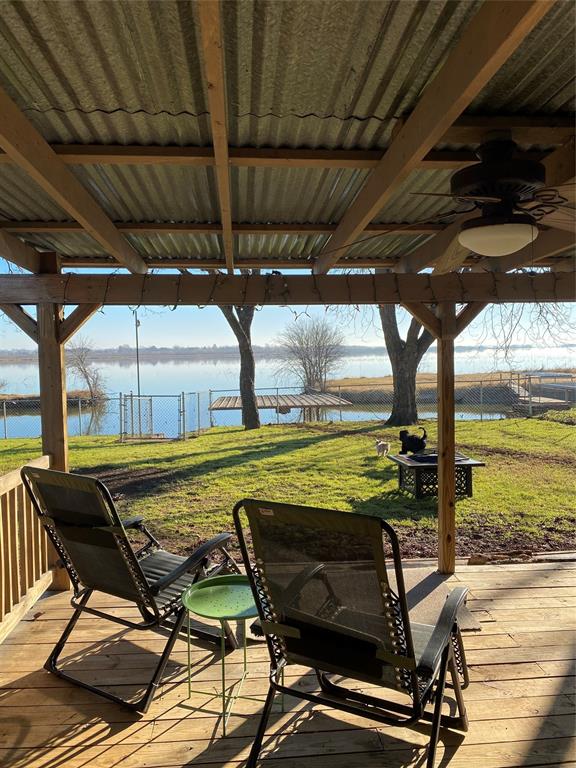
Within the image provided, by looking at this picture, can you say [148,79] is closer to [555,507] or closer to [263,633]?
[263,633]

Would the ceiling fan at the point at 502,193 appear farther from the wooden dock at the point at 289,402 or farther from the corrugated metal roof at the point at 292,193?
the wooden dock at the point at 289,402

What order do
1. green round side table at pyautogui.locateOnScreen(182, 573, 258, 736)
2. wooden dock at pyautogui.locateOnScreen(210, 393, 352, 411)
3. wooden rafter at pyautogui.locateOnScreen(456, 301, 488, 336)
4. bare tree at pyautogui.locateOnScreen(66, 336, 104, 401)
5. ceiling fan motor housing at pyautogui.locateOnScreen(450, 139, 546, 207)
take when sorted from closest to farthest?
ceiling fan motor housing at pyautogui.locateOnScreen(450, 139, 546, 207) < green round side table at pyautogui.locateOnScreen(182, 573, 258, 736) < wooden rafter at pyautogui.locateOnScreen(456, 301, 488, 336) < wooden dock at pyautogui.locateOnScreen(210, 393, 352, 411) < bare tree at pyautogui.locateOnScreen(66, 336, 104, 401)

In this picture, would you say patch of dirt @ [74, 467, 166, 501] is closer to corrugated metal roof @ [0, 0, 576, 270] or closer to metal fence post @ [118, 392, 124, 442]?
metal fence post @ [118, 392, 124, 442]

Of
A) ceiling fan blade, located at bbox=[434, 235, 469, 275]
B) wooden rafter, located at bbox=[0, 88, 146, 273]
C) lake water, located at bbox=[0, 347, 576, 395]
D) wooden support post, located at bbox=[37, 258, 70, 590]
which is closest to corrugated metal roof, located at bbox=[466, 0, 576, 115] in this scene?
ceiling fan blade, located at bbox=[434, 235, 469, 275]

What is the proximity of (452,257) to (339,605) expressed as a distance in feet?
5.79

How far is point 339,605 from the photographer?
165 centimetres

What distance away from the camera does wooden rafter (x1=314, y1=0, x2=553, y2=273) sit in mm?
1146

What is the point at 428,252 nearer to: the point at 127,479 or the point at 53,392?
the point at 53,392

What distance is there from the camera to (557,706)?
220 centimetres

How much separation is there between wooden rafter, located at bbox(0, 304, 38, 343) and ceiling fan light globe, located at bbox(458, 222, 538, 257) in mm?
2666

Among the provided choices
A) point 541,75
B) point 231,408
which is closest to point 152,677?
point 541,75

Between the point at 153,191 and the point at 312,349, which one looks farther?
the point at 312,349

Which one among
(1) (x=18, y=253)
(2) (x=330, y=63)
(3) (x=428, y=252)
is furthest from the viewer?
(3) (x=428, y=252)

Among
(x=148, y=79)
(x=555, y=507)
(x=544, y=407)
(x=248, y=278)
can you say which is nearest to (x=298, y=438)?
(x=555, y=507)
